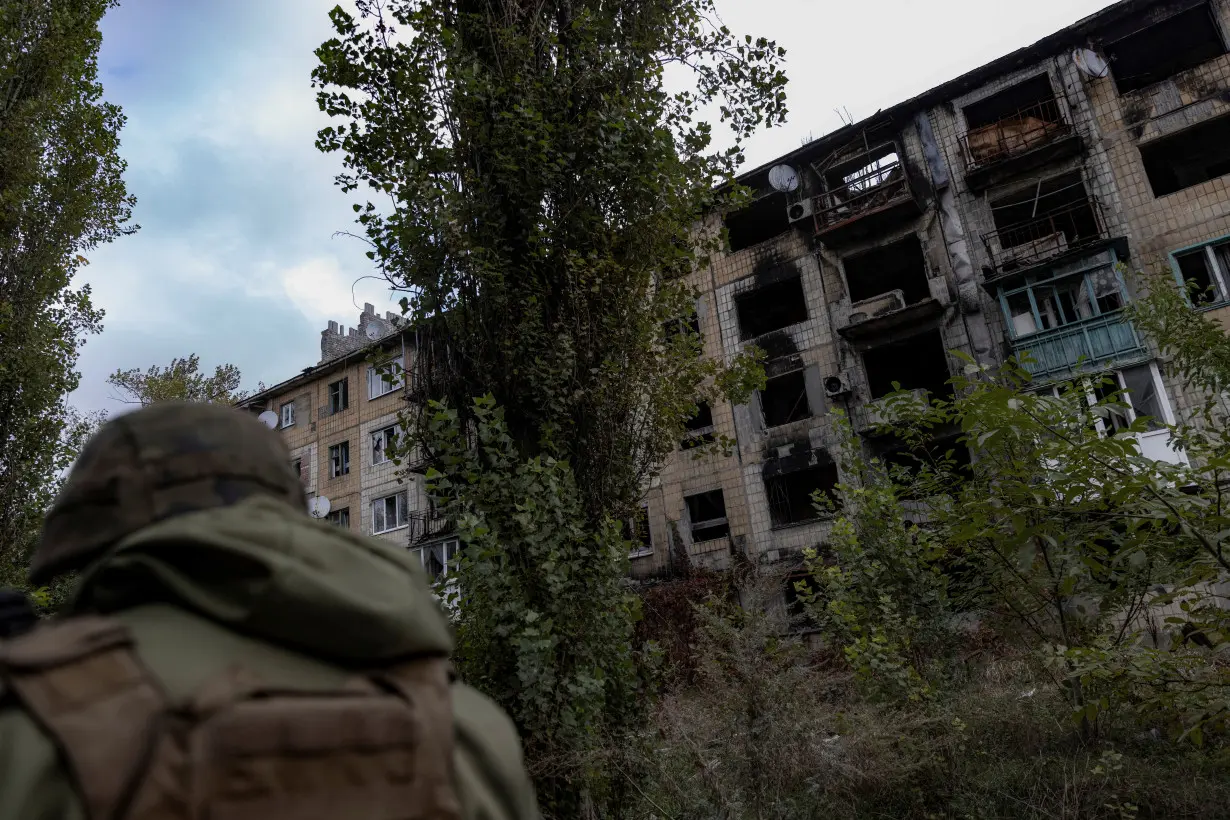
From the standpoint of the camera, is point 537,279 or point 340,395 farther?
point 340,395

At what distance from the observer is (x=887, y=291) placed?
23656 millimetres

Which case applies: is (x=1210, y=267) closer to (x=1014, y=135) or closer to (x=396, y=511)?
(x=1014, y=135)

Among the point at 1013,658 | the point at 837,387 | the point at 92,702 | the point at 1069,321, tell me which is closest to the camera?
the point at 92,702

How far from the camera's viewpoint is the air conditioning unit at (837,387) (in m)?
21.5

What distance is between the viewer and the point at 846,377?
21938 mm

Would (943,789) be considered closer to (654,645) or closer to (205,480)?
(654,645)

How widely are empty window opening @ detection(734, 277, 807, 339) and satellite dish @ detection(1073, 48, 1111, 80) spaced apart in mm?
9159

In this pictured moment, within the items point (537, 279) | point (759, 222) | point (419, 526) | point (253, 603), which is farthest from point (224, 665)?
point (419, 526)

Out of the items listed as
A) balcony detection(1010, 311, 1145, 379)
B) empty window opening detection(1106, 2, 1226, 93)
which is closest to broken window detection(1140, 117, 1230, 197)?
empty window opening detection(1106, 2, 1226, 93)

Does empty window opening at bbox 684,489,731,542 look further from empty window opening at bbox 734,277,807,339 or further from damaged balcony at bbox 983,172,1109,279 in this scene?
damaged balcony at bbox 983,172,1109,279

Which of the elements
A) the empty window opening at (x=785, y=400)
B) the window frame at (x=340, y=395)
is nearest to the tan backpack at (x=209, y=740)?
the empty window opening at (x=785, y=400)

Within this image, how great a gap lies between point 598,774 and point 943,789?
342 cm

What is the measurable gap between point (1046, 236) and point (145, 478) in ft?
75.3

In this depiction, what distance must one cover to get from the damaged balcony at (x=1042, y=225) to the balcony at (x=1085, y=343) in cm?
185
